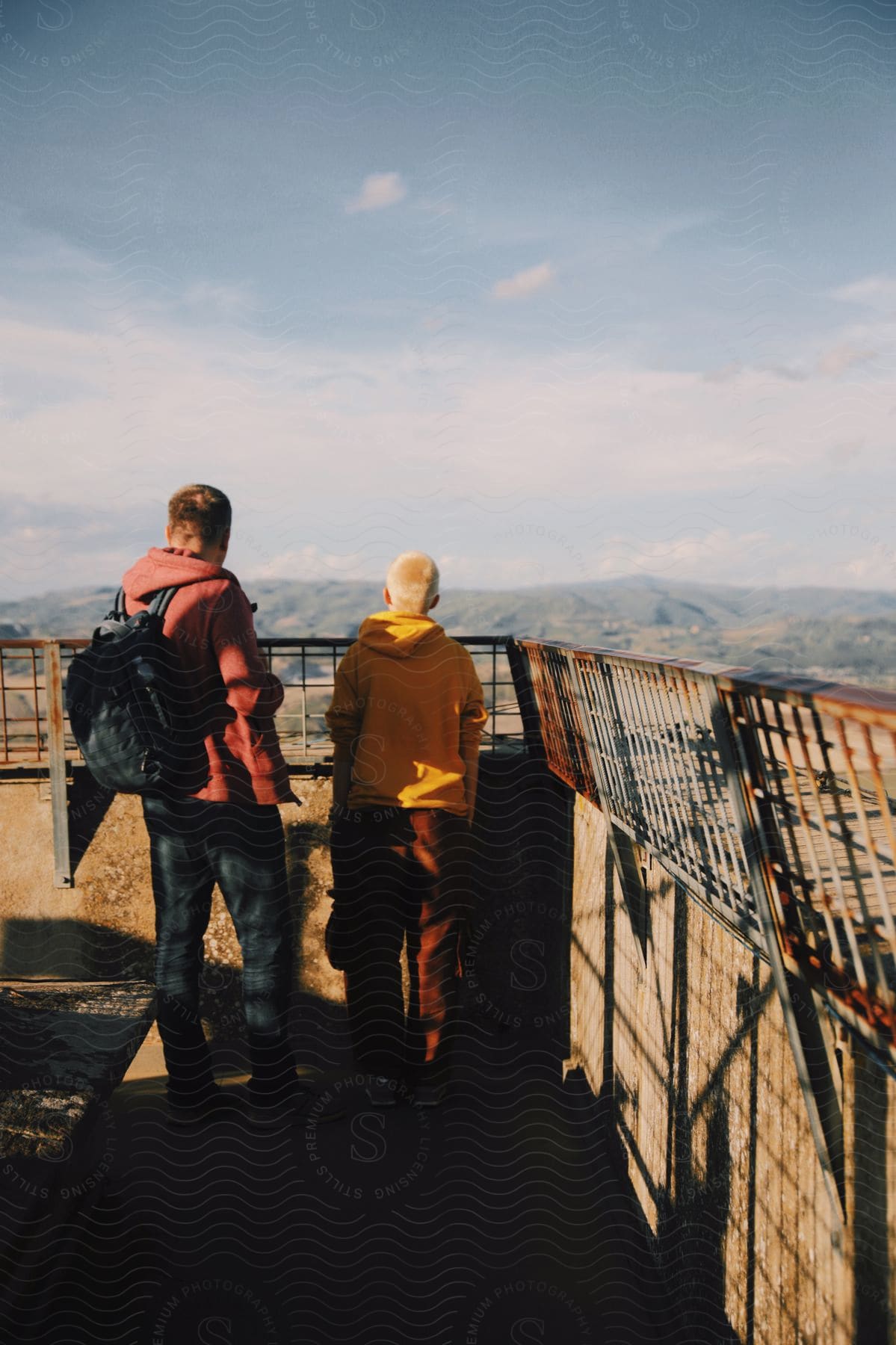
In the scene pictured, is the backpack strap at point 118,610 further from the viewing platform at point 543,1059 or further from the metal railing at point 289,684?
the metal railing at point 289,684

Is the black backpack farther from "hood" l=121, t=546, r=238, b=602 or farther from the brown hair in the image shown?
the brown hair

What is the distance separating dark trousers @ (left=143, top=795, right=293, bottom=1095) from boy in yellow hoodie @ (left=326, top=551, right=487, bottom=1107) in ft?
1.14

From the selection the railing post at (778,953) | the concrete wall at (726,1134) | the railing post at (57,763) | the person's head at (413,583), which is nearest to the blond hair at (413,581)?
the person's head at (413,583)

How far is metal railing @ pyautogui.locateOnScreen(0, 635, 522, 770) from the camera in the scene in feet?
15.6

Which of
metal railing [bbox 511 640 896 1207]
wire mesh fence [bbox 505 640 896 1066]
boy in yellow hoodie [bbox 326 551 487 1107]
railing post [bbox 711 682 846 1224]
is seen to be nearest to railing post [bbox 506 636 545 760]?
boy in yellow hoodie [bbox 326 551 487 1107]

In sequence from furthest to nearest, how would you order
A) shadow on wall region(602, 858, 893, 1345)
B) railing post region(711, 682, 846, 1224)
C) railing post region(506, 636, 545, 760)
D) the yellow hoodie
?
railing post region(506, 636, 545, 760) → the yellow hoodie → railing post region(711, 682, 846, 1224) → shadow on wall region(602, 858, 893, 1345)

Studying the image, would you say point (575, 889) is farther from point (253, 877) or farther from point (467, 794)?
point (253, 877)

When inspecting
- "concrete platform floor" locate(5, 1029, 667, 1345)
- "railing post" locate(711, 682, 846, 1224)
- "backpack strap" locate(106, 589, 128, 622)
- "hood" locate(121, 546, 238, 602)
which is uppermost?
"hood" locate(121, 546, 238, 602)

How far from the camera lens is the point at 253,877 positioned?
11.2ft

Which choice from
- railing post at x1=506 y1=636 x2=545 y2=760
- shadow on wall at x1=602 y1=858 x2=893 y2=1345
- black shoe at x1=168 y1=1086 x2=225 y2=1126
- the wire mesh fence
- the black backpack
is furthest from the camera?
railing post at x1=506 y1=636 x2=545 y2=760

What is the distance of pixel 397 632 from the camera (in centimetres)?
359

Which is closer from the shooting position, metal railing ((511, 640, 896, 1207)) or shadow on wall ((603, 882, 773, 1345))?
metal railing ((511, 640, 896, 1207))

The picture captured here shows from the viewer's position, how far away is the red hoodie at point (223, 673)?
3.27 meters

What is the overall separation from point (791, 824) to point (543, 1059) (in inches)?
136
